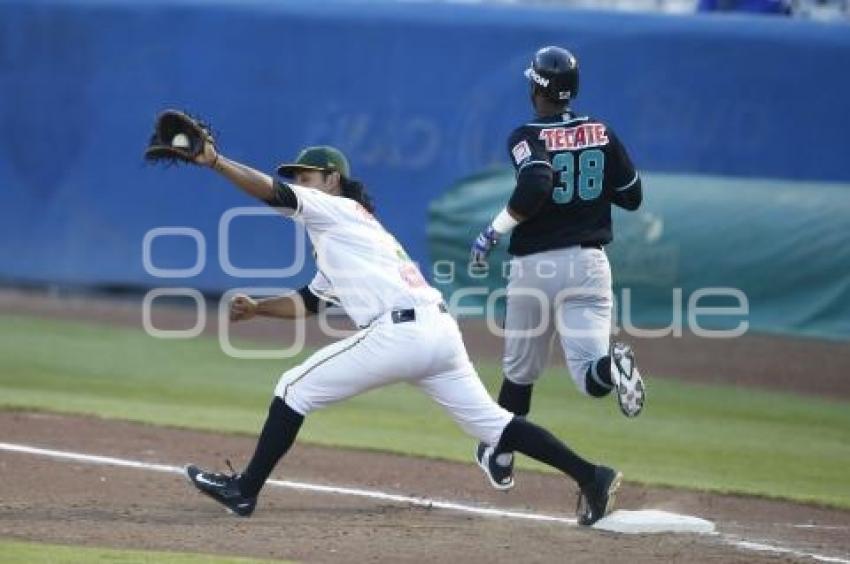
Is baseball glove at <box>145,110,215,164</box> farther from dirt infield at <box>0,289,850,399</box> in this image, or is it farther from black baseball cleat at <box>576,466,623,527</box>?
dirt infield at <box>0,289,850,399</box>

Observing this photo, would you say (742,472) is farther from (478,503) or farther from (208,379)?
(208,379)

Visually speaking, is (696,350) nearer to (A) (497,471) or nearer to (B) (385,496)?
(B) (385,496)

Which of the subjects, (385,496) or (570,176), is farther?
(385,496)

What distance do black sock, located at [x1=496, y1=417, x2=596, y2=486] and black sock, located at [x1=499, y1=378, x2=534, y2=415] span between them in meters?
0.91

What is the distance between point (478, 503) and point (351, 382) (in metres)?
1.37

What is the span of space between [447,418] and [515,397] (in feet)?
10.0

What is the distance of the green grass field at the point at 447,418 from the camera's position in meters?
9.82

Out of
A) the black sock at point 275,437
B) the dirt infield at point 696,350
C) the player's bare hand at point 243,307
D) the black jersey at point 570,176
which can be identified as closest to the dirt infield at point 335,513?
the black sock at point 275,437

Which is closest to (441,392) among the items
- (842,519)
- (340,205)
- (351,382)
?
(351,382)

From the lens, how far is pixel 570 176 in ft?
26.9

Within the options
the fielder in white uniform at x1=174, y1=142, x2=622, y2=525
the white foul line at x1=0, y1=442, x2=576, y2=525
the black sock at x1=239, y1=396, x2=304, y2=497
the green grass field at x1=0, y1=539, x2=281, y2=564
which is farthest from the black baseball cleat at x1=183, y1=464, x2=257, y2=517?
the white foul line at x1=0, y1=442, x2=576, y2=525

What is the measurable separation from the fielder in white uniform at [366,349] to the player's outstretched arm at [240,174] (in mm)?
44

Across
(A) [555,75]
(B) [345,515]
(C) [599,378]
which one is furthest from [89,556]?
(A) [555,75]

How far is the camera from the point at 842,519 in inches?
331
